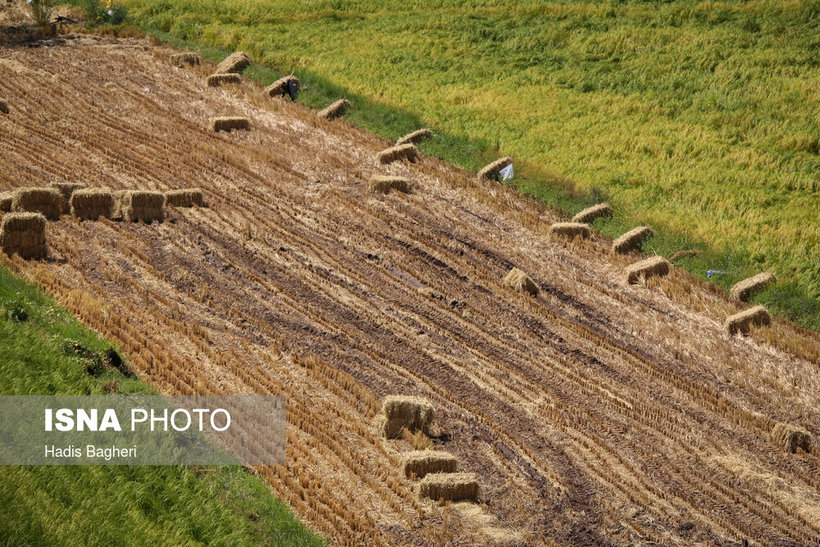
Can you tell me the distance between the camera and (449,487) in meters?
13.7

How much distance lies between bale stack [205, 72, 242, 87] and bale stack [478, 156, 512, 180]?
1080cm

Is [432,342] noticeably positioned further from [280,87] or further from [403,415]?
[280,87]

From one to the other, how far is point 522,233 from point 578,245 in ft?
4.79

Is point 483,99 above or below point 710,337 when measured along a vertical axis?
above

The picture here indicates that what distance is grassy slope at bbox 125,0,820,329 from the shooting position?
2469cm

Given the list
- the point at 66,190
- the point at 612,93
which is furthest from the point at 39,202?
the point at 612,93

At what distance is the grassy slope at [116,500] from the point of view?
11.2 meters

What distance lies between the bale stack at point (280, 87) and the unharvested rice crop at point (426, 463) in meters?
20.4

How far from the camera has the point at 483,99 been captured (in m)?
32.9

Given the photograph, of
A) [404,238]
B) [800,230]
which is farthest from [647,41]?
[404,238]

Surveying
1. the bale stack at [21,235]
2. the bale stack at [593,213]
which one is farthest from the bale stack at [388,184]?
the bale stack at [21,235]

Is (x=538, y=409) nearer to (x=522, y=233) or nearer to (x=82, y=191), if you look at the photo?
(x=522, y=233)

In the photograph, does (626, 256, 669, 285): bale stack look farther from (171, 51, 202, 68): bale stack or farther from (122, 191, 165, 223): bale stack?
(171, 51, 202, 68): bale stack

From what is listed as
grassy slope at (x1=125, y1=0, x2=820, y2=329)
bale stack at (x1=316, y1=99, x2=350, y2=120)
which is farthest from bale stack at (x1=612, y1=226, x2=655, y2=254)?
bale stack at (x1=316, y1=99, x2=350, y2=120)
